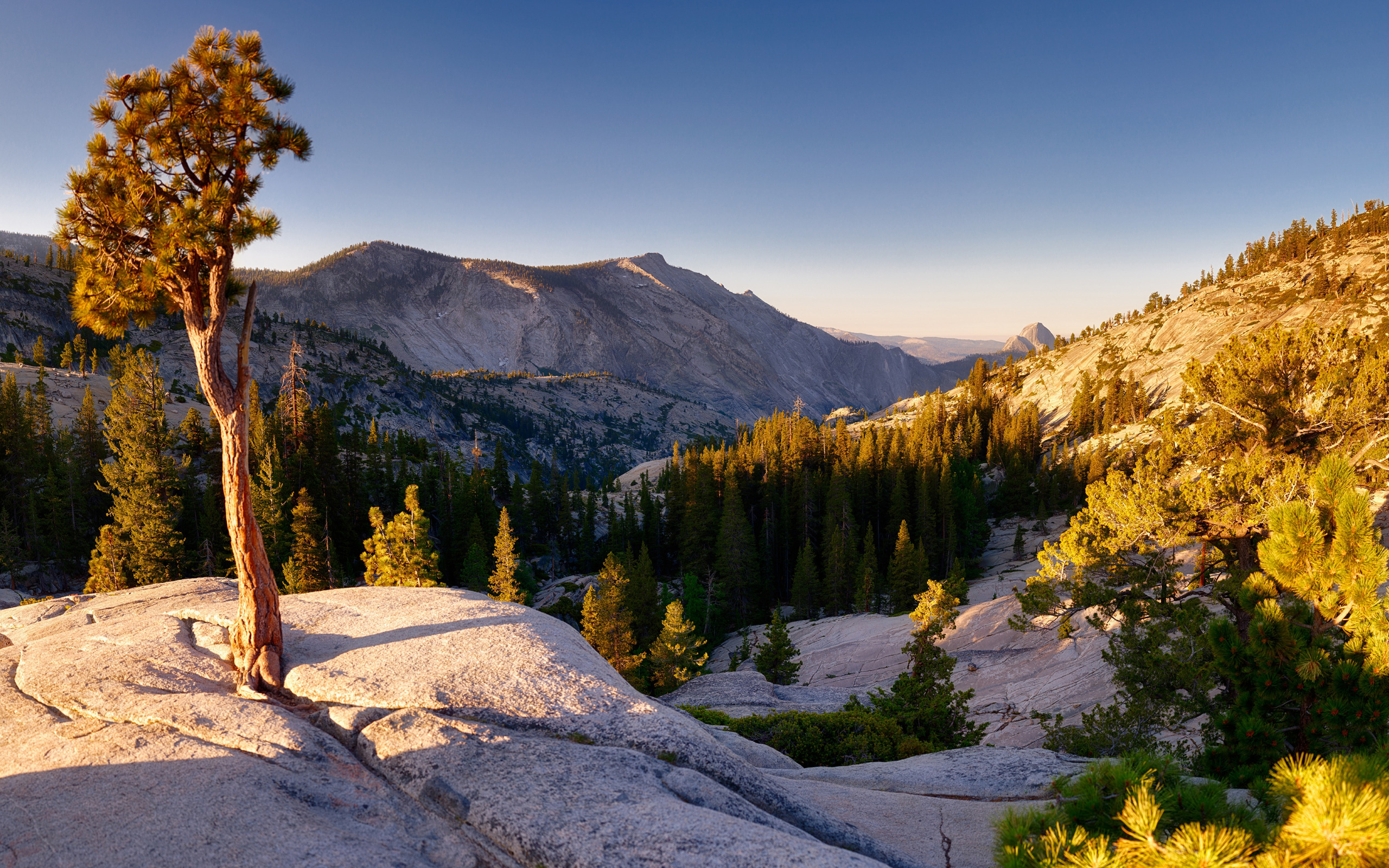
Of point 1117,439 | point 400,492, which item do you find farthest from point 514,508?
point 1117,439

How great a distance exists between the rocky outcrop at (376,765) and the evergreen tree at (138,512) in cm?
2982

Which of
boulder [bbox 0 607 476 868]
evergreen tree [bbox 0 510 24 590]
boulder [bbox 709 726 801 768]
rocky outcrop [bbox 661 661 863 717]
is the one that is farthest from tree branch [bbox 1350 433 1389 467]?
evergreen tree [bbox 0 510 24 590]

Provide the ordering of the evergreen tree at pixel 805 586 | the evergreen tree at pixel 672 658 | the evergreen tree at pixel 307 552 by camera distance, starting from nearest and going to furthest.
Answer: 1. the evergreen tree at pixel 672 658
2. the evergreen tree at pixel 307 552
3. the evergreen tree at pixel 805 586

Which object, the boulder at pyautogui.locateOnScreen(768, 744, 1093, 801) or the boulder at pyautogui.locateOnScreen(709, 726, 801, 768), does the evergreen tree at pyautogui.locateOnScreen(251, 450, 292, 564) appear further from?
the boulder at pyautogui.locateOnScreen(768, 744, 1093, 801)

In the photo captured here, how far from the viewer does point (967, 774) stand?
1074cm

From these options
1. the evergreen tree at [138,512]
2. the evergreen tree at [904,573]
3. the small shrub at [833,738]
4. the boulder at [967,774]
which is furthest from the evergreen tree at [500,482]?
the boulder at [967,774]

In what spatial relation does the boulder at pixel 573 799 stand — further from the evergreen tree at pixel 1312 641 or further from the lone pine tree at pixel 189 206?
the evergreen tree at pixel 1312 641

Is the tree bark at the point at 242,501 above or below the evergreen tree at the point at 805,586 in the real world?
above

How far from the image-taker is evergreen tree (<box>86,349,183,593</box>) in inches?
1378

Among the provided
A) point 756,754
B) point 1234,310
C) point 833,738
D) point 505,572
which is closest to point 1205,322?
point 1234,310

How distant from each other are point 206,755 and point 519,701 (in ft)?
14.4

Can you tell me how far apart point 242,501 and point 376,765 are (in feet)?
21.0

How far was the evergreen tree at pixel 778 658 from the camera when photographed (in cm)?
3472

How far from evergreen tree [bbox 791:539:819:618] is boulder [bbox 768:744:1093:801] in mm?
48293
